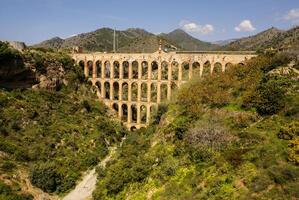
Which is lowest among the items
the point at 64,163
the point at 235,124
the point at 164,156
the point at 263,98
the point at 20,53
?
the point at 64,163

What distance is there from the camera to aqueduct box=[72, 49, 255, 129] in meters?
54.7

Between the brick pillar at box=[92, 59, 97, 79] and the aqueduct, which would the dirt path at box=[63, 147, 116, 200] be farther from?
the brick pillar at box=[92, 59, 97, 79]

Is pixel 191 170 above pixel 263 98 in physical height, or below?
below

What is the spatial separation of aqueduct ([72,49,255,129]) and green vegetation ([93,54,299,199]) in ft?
43.8

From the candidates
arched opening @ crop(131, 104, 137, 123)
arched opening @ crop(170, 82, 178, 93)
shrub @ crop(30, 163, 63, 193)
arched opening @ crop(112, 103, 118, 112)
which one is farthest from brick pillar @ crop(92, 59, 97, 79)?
shrub @ crop(30, 163, 63, 193)

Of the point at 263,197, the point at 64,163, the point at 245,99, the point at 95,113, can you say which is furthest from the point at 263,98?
the point at 95,113

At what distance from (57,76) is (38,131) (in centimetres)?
1765

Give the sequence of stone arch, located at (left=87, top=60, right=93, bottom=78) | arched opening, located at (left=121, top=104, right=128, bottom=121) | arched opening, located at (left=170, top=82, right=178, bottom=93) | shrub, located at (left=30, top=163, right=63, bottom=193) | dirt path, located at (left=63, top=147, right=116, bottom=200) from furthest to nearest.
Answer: stone arch, located at (left=87, top=60, right=93, bottom=78) → arched opening, located at (left=121, top=104, right=128, bottom=121) → arched opening, located at (left=170, top=82, right=178, bottom=93) → shrub, located at (left=30, top=163, right=63, bottom=193) → dirt path, located at (left=63, top=147, right=116, bottom=200)

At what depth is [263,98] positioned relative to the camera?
3033cm

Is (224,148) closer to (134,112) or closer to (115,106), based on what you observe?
(115,106)

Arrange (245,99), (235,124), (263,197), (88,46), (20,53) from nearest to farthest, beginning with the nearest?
1. (263,197)
2. (235,124)
3. (245,99)
4. (20,53)
5. (88,46)

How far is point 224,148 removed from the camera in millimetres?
26141

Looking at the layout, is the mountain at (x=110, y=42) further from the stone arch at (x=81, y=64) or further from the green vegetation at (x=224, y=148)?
the green vegetation at (x=224, y=148)

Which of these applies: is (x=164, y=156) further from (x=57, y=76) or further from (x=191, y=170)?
(x=57, y=76)
